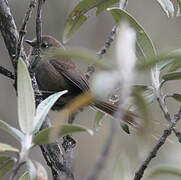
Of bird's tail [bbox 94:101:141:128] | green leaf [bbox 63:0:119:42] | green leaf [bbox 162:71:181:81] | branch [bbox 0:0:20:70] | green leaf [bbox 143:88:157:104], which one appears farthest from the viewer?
bird's tail [bbox 94:101:141:128]

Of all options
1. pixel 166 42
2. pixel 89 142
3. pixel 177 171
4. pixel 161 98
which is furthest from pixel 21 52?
pixel 166 42

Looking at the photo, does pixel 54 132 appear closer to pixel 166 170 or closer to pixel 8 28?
pixel 166 170

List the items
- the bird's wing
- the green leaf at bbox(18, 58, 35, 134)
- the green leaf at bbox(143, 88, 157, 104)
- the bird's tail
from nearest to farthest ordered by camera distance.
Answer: the green leaf at bbox(18, 58, 35, 134) → the green leaf at bbox(143, 88, 157, 104) → the bird's tail → the bird's wing

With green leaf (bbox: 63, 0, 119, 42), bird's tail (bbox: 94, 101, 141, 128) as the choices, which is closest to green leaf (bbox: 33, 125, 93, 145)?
bird's tail (bbox: 94, 101, 141, 128)

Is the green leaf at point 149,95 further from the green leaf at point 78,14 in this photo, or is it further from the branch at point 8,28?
the branch at point 8,28

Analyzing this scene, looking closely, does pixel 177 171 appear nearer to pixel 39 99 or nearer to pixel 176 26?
pixel 39 99

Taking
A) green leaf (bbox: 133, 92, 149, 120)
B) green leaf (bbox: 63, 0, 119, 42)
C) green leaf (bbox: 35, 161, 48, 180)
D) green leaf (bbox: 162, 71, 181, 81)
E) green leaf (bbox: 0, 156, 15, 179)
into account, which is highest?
green leaf (bbox: 63, 0, 119, 42)

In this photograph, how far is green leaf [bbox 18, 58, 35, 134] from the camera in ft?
5.68

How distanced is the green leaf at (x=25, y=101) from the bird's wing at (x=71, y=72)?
1.92 metres

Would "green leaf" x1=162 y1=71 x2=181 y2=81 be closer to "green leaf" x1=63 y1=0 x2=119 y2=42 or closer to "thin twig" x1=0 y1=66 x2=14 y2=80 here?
"green leaf" x1=63 y1=0 x2=119 y2=42

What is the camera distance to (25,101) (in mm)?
1812

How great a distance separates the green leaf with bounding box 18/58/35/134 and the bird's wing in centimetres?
192

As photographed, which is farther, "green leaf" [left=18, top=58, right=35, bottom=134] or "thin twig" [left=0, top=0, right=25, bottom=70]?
"thin twig" [left=0, top=0, right=25, bottom=70]

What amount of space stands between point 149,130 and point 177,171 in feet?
1.17
